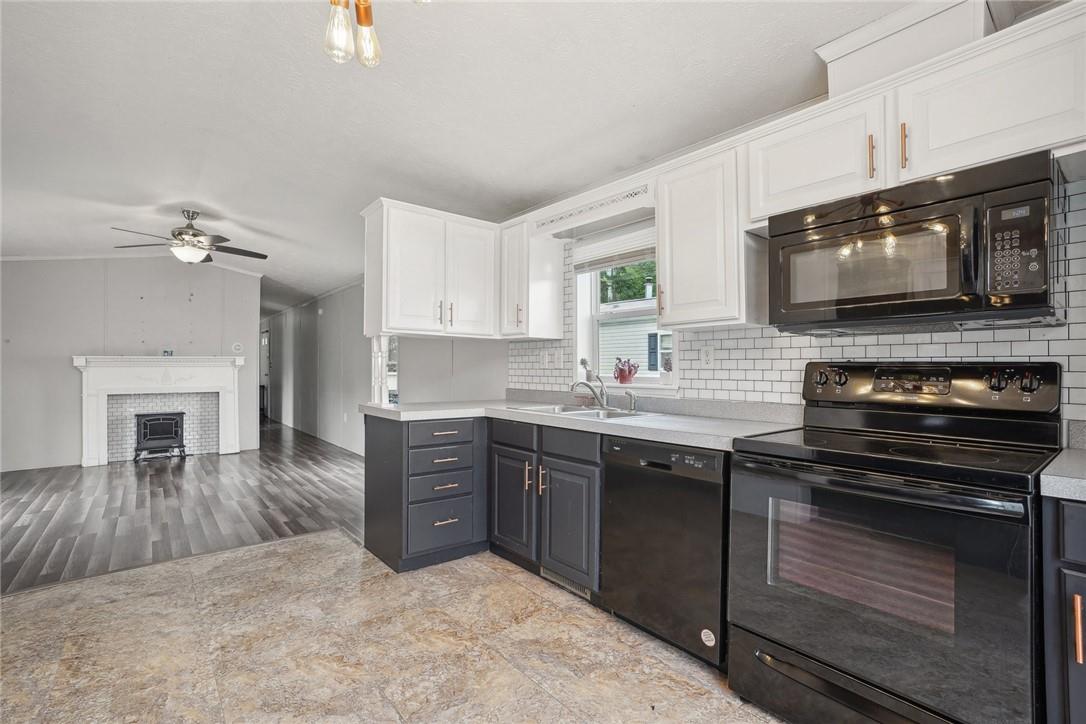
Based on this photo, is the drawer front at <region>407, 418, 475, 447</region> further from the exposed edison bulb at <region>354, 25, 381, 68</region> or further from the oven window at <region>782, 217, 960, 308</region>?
the exposed edison bulb at <region>354, 25, 381, 68</region>

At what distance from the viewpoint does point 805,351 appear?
7.57ft

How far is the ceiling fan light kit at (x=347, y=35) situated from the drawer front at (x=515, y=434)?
1.97 m

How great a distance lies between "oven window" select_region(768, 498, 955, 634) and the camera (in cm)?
140

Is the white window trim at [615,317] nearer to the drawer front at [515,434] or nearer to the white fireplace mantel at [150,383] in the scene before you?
the drawer front at [515,434]

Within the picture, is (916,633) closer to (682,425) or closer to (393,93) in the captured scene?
(682,425)

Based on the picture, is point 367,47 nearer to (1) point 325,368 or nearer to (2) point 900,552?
(2) point 900,552

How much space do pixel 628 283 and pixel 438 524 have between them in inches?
73.5

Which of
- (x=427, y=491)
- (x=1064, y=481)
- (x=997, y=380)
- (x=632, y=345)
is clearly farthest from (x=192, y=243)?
(x=1064, y=481)

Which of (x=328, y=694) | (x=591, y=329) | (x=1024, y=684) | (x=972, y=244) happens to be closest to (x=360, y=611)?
(x=328, y=694)

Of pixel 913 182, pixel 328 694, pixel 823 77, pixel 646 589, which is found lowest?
pixel 328 694

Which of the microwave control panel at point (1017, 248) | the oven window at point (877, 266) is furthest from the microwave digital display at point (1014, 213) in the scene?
the oven window at point (877, 266)

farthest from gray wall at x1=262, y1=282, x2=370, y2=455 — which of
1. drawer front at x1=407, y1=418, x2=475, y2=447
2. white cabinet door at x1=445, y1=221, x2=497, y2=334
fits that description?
drawer front at x1=407, y1=418, x2=475, y2=447

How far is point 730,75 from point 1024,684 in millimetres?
2248

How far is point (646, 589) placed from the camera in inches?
87.0
